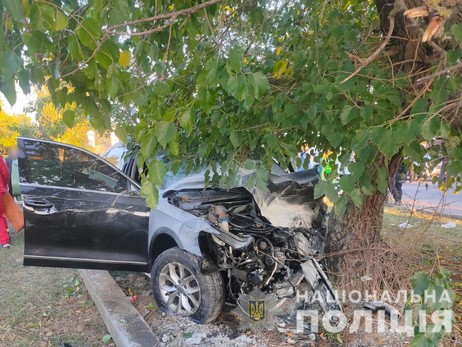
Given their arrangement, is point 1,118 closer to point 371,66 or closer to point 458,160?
point 371,66

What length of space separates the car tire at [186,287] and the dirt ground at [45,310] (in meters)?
0.64

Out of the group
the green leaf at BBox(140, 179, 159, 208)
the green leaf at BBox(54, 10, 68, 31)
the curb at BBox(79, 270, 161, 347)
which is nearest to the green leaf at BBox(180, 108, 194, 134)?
the green leaf at BBox(140, 179, 159, 208)

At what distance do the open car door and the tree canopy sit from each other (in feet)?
3.84

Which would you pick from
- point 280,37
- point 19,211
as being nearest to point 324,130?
point 280,37

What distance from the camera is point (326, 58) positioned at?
8.18 ft

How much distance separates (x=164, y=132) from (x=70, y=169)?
8.84 feet

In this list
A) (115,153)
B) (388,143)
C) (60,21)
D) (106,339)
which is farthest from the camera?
(115,153)

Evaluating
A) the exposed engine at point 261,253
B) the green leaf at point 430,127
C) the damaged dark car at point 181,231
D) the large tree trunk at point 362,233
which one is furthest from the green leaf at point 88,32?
the large tree trunk at point 362,233

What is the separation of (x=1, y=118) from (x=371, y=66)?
9366 mm

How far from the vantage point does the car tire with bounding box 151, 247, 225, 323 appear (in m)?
3.17

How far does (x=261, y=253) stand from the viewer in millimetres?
3178

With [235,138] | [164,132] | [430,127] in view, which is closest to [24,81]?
[164,132]

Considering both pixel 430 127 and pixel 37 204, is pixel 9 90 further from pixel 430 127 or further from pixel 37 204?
pixel 37 204

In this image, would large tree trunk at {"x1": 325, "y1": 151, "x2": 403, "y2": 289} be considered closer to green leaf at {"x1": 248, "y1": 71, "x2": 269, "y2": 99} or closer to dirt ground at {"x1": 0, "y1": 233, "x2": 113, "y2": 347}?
green leaf at {"x1": 248, "y1": 71, "x2": 269, "y2": 99}
